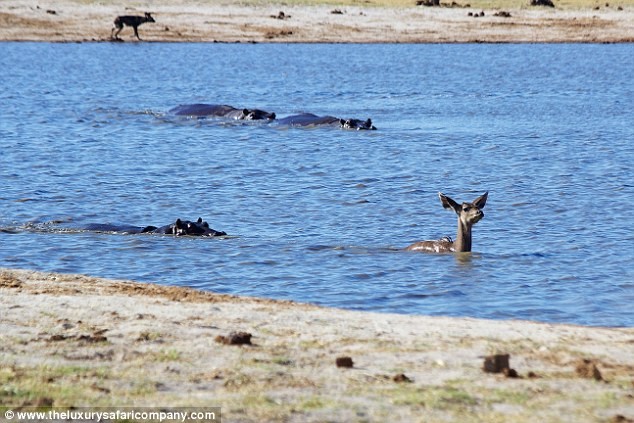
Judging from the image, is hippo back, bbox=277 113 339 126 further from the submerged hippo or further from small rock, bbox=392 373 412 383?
small rock, bbox=392 373 412 383

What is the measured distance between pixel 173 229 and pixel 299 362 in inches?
253

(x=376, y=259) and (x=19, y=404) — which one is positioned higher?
(x=19, y=404)

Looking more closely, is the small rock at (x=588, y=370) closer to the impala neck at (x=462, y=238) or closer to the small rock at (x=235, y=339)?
the small rock at (x=235, y=339)

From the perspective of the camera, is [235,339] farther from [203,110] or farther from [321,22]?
[321,22]

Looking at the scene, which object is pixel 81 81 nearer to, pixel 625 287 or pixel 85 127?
pixel 85 127

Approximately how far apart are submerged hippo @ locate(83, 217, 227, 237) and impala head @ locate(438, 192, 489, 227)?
2572 millimetres

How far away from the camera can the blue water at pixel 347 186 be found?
1122 centimetres

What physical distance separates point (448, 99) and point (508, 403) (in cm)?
2460

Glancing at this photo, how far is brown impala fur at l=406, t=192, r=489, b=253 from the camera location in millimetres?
12305

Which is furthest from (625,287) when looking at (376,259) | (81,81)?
(81,81)

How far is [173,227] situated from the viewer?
43.5 ft

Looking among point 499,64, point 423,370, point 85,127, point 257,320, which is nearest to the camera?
point 423,370

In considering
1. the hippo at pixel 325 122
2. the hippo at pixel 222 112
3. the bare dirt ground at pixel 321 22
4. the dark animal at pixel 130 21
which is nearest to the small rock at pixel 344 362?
the hippo at pixel 325 122

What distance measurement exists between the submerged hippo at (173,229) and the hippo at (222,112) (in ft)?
37.4
